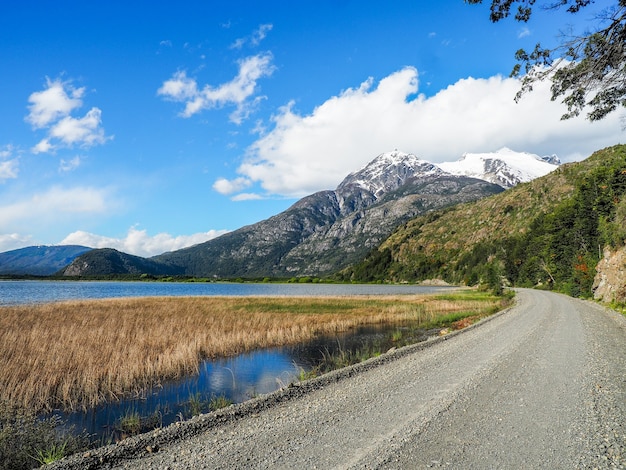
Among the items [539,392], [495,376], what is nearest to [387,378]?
[495,376]

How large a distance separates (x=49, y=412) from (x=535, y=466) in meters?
16.0

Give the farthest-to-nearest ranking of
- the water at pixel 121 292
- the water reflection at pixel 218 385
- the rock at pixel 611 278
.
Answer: the water at pixel 121 292, the rock at pixel 611 278, the water reflection at pixel 218 385

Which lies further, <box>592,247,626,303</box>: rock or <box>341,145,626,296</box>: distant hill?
<box>341,145,626,296</box>: distant hill

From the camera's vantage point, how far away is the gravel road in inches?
290

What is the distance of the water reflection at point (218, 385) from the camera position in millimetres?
12625

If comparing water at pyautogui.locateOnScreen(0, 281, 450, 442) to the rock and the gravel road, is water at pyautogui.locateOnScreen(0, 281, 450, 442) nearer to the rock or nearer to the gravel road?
the gravel road

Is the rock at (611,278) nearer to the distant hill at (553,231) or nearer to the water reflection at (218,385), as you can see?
the distant hill at (553,231)

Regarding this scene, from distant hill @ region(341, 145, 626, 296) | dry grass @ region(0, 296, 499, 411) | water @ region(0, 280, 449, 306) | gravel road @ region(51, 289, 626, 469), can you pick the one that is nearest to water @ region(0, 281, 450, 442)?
dry grass @ region(0, 296, 499, 411)

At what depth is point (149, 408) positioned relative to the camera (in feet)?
45.6

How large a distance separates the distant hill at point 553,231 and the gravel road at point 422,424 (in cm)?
3718

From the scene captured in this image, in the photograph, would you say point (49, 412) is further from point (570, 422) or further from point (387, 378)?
point (570, 422)

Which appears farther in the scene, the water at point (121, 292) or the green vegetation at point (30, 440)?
the water at point (121, 292)

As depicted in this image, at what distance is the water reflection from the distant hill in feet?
121

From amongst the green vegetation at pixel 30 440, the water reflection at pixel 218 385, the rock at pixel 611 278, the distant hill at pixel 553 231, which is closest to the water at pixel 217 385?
the water reflection at pixel 218 385
